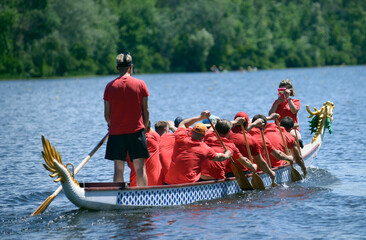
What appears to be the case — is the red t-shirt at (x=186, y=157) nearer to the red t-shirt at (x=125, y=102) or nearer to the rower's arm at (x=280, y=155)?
the red t-shirt at (x=125, y=102)

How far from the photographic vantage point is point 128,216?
10672mm

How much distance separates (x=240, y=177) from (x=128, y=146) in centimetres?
272

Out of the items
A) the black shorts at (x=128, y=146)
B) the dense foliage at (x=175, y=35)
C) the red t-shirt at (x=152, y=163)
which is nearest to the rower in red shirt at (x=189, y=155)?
the red t-shirt at (x=152, y=163)

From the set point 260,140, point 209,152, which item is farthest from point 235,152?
point 260,140

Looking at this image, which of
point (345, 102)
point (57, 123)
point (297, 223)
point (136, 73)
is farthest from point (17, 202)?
point (136, 73)

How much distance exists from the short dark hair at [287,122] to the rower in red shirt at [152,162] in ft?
11.6

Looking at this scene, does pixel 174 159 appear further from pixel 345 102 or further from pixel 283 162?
→ pixel 345 102

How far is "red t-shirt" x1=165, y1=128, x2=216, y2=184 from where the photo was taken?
436 inches

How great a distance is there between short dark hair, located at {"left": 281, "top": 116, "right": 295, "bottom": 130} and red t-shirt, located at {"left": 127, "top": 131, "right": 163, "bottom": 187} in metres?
3.52

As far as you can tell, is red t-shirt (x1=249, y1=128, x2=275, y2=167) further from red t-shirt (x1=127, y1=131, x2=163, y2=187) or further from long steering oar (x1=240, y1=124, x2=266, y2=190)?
red t-shirt (x1=127, y1=131, x2=163, y2=187)

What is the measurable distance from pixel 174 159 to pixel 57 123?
17322 millimetres

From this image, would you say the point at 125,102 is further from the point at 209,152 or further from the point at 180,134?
the point at 209,152

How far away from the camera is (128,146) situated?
10.4 metres

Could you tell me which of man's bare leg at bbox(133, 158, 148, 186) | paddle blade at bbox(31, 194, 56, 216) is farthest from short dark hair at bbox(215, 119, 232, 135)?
paddle blade at bbox(31, 194, 56, 216)
